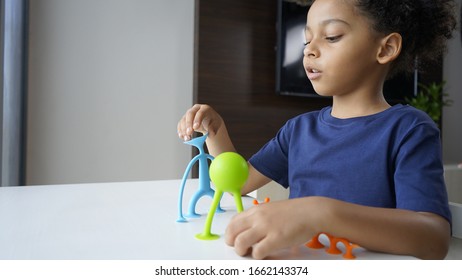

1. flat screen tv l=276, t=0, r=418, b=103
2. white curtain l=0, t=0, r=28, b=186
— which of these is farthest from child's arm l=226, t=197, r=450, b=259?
flat screen tv l=276, t=0, r=418, b=103

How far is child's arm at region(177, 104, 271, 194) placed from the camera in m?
0.76

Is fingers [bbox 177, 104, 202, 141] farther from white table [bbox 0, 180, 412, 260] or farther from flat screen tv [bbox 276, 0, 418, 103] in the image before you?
flat screen tv [bbox 276, 0, 418, 103]

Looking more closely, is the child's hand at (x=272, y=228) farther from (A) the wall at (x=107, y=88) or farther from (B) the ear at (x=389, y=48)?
(A) the wall at (x=107, y=88)

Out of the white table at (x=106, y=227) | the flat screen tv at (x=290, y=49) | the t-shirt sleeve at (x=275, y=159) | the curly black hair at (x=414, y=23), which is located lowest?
the white table at (x=106, y=227)

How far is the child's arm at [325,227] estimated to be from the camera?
43 cm

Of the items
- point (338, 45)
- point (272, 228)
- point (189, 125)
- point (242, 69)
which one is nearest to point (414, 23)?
point (338, 45)

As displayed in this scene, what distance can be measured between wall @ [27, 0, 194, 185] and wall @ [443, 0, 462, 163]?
235cm

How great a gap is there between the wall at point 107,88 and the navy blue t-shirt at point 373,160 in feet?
6.34

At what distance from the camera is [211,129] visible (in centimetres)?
82

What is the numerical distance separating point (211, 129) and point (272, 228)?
410 millimetres

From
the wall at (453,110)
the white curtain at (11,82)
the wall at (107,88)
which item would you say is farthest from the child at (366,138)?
the wall at (453,110)

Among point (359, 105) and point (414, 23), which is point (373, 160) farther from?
point (414, 23)
